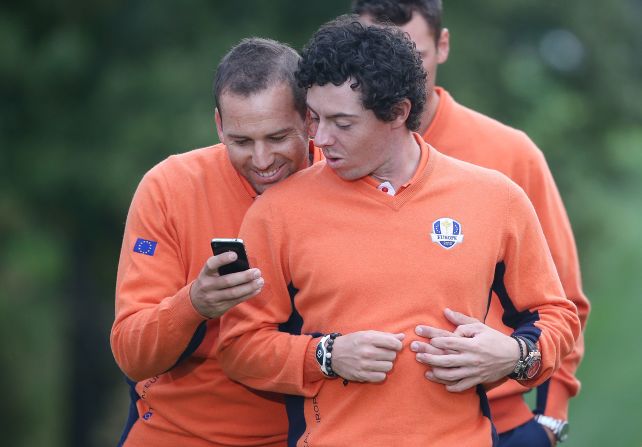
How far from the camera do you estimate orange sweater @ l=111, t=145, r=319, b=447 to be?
12.4ft

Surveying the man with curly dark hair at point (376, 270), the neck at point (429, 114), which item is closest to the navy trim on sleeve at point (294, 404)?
the man with curly dark hair at point (376, 270)

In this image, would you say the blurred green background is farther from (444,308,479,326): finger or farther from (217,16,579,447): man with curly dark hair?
(444,308,479,326): finger

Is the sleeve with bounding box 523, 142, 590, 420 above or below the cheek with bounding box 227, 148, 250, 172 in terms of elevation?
below

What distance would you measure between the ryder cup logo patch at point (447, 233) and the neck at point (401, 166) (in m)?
0.18

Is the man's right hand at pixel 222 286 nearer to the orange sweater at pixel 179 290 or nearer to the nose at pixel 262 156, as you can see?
the orange sweater at pixel 179 290

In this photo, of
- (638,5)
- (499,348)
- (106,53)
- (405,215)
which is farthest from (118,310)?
(638,5)

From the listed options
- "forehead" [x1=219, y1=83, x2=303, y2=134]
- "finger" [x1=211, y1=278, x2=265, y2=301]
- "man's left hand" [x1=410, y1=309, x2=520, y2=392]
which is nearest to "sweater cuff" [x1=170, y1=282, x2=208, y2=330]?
"finger" [x1=211, y1=278, x2=265, y2=301]

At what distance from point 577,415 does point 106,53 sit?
A: 20.2 feet

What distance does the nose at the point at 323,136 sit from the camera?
138 inches

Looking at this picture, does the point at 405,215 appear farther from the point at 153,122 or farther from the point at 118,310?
the point at 153,122

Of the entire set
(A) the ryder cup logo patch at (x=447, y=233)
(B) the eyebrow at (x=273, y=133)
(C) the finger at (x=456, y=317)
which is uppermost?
(B) the eyebrow at (x=273, y=133)

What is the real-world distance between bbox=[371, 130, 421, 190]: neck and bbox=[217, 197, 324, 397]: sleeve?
0.35 meters

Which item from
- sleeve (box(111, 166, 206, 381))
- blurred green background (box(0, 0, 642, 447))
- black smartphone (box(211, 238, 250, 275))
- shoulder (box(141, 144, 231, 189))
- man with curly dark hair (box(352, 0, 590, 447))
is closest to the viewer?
black smartphone (box(211, 238, 250, 275))

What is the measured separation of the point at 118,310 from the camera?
12.4 ft
